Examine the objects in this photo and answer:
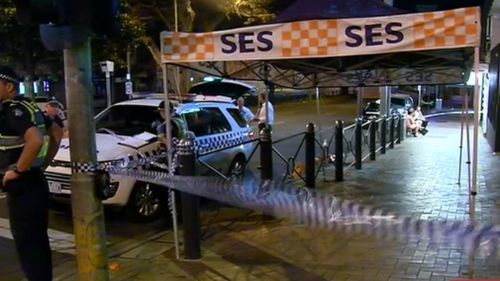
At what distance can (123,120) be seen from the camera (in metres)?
10.1

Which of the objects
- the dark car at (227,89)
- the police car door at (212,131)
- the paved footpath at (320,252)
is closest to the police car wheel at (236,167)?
the police car door at (212,131)

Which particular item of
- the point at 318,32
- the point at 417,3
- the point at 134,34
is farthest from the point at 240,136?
the point at 417,3

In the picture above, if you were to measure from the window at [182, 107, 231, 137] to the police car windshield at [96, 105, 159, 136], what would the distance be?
0.62 meters

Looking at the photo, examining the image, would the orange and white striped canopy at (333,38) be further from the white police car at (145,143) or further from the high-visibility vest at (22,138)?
the white police car at (145,143)

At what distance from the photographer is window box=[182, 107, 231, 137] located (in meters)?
10.3

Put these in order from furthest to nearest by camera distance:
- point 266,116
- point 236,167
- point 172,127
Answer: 1. point 236,167
2. point 266,116
3. point 172,127

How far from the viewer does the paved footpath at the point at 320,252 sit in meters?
6.05

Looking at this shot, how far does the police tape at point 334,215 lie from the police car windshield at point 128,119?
241 centimetres

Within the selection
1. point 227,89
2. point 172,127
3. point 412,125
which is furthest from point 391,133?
point 227,89

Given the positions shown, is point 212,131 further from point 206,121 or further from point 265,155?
point 265,155

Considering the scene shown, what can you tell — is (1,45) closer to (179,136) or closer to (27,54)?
(27,54)

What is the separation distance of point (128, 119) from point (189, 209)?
3888 millimetres

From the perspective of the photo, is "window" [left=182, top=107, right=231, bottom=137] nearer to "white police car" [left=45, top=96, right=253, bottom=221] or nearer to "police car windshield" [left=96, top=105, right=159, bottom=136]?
"white police car" [left=45, top=96, right=253, bottom=221]

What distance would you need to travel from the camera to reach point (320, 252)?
680 centimetres
